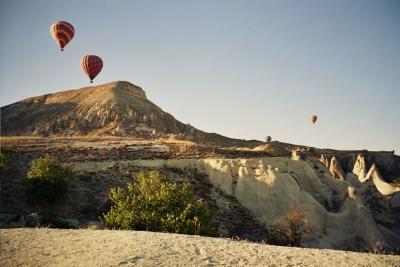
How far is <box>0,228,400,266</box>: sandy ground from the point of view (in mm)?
10367

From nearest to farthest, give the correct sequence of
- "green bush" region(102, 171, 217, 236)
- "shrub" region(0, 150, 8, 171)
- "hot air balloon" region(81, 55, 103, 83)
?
"green bush" region(102, 171, 217, 236) → "shrub" region(0, 150, 8, 171) → "hot air balloon" region(81, 55, 103, 83)

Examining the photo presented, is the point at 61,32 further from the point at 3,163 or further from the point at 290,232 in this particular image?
the point at 290,232

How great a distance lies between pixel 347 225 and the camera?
34625 millimetres

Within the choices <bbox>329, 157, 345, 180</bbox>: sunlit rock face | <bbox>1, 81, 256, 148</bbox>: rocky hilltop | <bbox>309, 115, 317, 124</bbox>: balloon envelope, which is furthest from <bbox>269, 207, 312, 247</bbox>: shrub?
<bbox>309, 115, 317, 124</bbox>: balloon envelope

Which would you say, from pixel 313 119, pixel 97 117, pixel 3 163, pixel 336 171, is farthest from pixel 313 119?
pixel 3 163

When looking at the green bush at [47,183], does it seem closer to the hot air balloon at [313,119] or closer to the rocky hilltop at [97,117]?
the rocky hilltop at [97,117]

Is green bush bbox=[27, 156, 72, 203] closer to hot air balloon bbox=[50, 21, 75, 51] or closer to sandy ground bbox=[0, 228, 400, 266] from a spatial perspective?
hot air balloon bbox=[50, 21, 75, 51]

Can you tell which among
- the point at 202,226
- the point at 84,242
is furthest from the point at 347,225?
the point at 84,242

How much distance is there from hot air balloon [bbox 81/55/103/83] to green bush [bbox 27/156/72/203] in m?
18.6

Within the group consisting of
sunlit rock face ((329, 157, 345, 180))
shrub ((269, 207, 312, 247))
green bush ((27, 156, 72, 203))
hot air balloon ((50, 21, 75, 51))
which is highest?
hot air balloon ((50, 21, 75, 51))

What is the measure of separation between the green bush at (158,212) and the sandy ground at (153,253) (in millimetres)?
4204

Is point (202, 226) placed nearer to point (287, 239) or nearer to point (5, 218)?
point (287, 239)

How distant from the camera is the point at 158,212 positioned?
1898cm

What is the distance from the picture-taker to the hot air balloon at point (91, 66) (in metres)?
47.2
